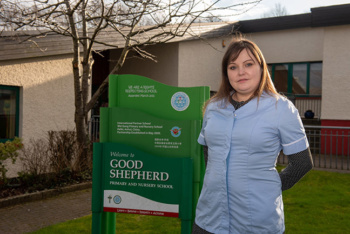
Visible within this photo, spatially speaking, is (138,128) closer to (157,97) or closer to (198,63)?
(157,97)

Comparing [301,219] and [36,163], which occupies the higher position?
[36,163]

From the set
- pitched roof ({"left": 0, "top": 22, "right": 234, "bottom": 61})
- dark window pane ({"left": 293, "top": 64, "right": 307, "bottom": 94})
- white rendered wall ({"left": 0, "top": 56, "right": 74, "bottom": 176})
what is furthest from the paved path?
dark window pane ({"left": 293, "top": 64, "right": 307, "bottom": 94})

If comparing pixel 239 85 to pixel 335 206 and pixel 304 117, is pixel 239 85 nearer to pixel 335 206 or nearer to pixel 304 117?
pixel 335 206

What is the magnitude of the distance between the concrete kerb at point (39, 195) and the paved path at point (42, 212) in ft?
0.27

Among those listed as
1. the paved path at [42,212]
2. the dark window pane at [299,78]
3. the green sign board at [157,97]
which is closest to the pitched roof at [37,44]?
the paved path at [42,212]

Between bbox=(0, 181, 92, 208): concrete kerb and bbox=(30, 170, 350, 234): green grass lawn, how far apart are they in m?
1.49

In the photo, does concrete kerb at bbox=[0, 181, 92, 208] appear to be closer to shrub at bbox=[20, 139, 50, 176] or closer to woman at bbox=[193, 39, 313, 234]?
shrub at bbox=[20, 139, 50, 176]

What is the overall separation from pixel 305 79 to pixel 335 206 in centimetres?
1183

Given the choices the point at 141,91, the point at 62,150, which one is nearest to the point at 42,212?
the point at 62,150

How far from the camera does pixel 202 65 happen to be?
15.2 meters

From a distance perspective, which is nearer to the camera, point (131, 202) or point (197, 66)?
point (131, 202)

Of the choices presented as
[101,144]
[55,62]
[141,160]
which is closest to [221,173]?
[141,160]

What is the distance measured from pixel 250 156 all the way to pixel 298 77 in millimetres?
16234

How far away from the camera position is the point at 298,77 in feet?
57.1
